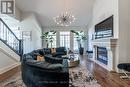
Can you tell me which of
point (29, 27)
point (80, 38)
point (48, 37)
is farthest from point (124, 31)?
point (48, 37)

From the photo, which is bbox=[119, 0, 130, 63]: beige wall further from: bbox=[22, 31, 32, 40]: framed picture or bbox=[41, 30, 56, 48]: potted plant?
bbox=[41, 30, 56, 48]: potted plant

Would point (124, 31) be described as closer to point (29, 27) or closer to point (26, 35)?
point (29, 27)

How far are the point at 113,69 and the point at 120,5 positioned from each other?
257 centimetres

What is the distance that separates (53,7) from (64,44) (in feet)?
14.8

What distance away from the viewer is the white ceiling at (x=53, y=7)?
1184 centimetres

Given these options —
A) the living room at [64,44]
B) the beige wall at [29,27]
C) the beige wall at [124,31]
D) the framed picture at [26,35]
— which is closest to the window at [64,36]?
the living room at [64,44]

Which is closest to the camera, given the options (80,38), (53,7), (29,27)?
(53,7)

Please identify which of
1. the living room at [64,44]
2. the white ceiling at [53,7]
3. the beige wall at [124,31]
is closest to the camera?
the living room at [64,44]

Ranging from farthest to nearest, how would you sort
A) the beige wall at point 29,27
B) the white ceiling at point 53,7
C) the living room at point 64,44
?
the beige wall at point 29,27 < the white ceiling at point 53,7 < the living room at point 64,44

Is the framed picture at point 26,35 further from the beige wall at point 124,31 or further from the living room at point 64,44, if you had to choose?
the beige wall at point 124,31

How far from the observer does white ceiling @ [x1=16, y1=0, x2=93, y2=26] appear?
1184 cm

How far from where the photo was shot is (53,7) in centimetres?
1246

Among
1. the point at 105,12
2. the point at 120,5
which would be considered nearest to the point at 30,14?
the point at 105,12

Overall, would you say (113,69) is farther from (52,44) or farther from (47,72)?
(52,44)
